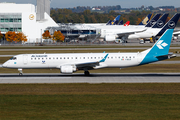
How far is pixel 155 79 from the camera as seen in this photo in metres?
34.3

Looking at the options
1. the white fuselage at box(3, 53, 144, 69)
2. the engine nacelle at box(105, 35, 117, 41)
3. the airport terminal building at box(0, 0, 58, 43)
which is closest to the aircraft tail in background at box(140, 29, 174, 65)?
the white fuselage at box(3, 53, 144, 69)

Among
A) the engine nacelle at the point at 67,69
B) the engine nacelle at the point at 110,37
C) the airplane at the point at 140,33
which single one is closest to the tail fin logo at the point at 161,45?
the engine nacelle at the point at 67,69

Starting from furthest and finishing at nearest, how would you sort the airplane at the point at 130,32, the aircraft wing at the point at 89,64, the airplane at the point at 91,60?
1. the airplane at the point at 130,32
2. the airplane at the point at 91,60
3. the aircraft wing at the point at 89,64

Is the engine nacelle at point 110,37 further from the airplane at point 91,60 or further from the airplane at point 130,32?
the airplane at point 91,60

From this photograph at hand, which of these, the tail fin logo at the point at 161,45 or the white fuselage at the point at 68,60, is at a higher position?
the tail fin logo at the point at 161,45
